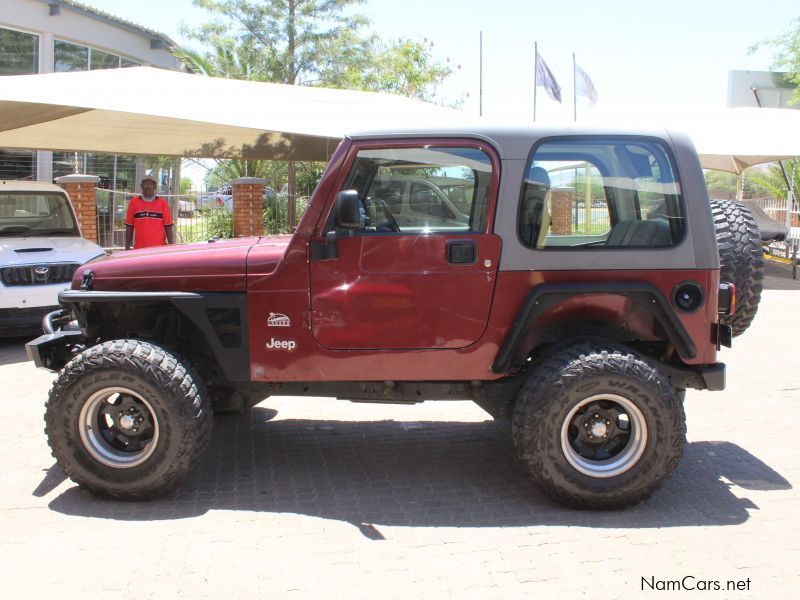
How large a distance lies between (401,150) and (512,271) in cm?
90

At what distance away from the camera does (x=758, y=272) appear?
4672 millimetres

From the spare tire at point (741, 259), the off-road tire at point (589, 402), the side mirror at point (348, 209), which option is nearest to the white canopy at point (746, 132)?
the spare tire at point (741, 259)

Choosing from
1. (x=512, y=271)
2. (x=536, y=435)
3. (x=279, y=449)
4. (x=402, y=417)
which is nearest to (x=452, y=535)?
(x=536, y=435)

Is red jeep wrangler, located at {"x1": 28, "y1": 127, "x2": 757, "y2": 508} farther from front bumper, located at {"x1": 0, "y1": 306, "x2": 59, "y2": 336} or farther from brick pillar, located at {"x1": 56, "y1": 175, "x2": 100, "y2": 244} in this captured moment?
brick pillar, located at {"x1": 56, "y1": 175, "x2": 100, "y2": 244}

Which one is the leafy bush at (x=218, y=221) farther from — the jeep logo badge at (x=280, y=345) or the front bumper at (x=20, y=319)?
the jeep logo badge at (x=280, y=345)

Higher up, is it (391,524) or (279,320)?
(279,320)

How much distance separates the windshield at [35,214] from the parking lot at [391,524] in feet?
13.9

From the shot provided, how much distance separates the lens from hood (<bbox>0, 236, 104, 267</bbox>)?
28.0ft

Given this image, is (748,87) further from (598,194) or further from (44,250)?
(598,194)

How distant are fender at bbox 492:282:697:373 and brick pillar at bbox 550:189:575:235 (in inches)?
12.6

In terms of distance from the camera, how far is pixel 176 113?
8539 mm

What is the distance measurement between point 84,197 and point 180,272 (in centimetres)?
1126

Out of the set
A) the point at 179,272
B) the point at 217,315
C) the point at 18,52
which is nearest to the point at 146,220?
the point at 179,272

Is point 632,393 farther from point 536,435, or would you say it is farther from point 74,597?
point 74,597
